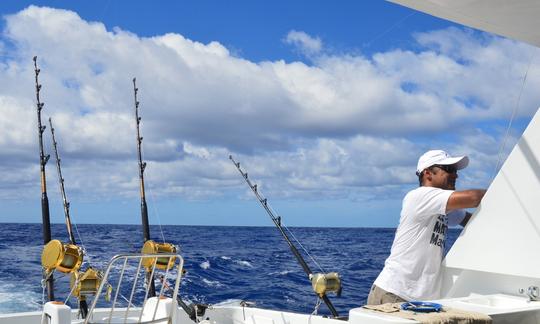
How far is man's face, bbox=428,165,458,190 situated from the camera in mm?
2631

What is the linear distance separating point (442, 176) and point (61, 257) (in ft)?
6.32

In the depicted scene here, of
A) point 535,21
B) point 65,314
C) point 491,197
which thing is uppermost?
point 535,21

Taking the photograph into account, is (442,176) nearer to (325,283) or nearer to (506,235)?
(506,235)

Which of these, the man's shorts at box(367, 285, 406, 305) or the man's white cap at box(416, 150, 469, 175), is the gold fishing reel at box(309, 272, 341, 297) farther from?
the man's white cap at box(416, 150, 469, 175)

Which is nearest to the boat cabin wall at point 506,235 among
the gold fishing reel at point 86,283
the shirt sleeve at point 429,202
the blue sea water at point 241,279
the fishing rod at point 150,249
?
the shirt sleeve at point 429,202

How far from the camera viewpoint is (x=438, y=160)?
2.64 metres

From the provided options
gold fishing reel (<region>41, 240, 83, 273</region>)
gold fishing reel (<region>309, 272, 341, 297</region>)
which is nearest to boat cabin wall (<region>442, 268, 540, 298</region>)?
gold fishing reel (<region>309, 272, 341, 297</region>)

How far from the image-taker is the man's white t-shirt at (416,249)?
2520 mm

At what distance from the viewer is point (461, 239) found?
9.21 ft

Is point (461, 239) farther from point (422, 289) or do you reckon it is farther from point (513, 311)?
point (513, 311)

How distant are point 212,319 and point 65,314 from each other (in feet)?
4.17

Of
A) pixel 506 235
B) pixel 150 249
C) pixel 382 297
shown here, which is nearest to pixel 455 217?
pixel 506 235

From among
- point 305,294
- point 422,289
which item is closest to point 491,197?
point 422,289

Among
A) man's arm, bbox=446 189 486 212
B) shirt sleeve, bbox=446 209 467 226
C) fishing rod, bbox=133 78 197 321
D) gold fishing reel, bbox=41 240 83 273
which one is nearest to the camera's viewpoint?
man's arm, bbox=446 189 486 212
